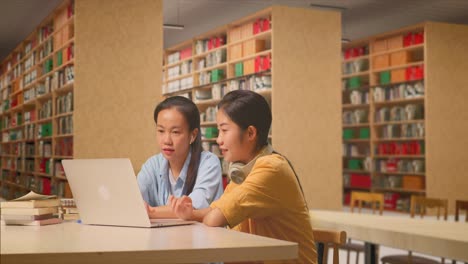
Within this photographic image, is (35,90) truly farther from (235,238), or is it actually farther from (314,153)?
(235,238)

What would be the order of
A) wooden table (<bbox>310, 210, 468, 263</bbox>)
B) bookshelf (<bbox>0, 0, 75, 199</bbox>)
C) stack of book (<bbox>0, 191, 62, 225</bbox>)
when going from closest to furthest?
stack of book (<bbox>0, 191, 62, 225</bbox>), wooden table (<bbox>310, 210, 468, 263</bbox>), bookshelf (<bbox>0, 0, 75, 199</bbox>)

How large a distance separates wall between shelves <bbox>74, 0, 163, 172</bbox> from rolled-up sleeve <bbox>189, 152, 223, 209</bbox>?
4.80 m

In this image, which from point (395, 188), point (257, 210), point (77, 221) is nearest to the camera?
point (257, 210)

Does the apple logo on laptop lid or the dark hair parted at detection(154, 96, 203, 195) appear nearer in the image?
the apple logo on laptop lid

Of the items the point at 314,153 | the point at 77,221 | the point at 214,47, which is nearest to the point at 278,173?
the point at 77,221

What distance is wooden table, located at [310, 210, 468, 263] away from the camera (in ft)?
10.4

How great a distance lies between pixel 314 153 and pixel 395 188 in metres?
2.95

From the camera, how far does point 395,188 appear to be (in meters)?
11.5

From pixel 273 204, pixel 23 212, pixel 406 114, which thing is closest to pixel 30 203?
pixel 23 212

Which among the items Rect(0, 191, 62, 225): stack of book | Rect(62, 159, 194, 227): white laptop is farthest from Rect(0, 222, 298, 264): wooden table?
Rect(0, 191, 62, 225): stack of book

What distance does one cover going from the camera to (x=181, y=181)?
9.91 ft

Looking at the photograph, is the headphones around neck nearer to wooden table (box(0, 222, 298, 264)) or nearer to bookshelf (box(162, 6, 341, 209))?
wooden table (box(0, 222, 298, 264))

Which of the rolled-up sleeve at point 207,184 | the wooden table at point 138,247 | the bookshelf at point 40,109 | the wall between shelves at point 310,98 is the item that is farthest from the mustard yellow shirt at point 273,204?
the wall between shelves at point 310,98

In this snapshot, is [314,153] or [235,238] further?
[314,153]
